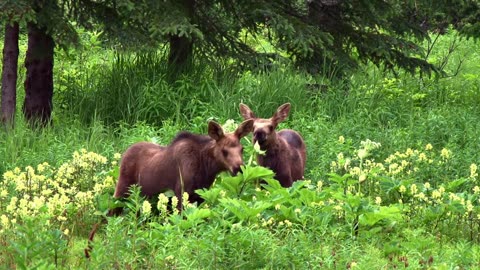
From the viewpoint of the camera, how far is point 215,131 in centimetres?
877

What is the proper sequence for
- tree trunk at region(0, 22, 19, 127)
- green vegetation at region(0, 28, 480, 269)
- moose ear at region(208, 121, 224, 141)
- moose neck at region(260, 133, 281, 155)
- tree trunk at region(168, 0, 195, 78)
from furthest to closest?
tree trunk at region(168, 0, 195, 78) → tree trunk at region(0, 22, 19, 127) → moose neck at region(260, 133, 281, 155) → moose ear at region(208, 121, 224, 141) → green vegetation at region(0, 28, 480, 269)

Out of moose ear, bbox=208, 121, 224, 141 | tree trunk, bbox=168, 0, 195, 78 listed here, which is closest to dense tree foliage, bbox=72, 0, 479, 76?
tree trunk, bbox=168, 0, 195, 78

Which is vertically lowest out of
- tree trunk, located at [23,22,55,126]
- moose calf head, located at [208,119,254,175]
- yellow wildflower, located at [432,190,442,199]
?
tree trunk, located at [23,22,55,126]

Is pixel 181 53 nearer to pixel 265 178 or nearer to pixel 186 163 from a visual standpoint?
pixel 186 163

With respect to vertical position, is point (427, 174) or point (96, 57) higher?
point (427, 174)

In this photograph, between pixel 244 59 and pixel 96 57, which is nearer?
pixel 244 59

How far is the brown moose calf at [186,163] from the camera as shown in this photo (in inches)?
344

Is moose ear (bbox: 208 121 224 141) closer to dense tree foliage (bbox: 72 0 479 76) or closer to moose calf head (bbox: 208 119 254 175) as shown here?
moose calf head (bbox: 208 119 254 175)

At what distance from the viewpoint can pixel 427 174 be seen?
10891 millimetres

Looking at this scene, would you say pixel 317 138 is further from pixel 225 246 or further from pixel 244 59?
pixel 225 246

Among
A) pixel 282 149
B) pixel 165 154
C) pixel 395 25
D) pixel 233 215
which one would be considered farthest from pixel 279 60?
pixel 233 215

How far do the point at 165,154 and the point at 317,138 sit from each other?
11.6 feet

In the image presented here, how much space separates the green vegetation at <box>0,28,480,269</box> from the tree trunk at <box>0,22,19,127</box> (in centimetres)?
55

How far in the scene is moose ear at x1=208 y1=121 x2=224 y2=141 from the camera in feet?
28.5
